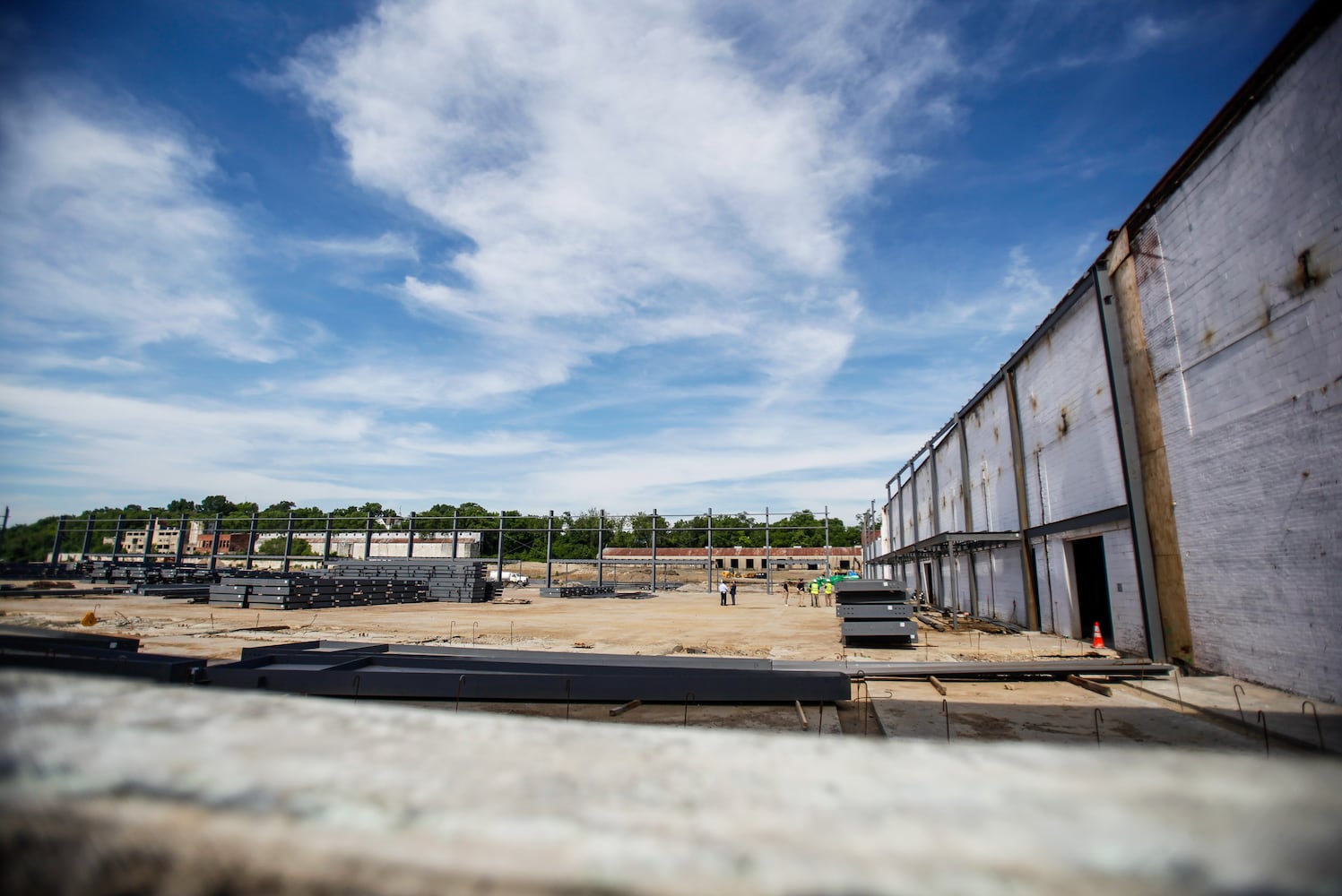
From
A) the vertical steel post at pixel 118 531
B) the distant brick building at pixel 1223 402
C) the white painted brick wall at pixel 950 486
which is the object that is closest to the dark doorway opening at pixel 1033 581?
the distant brick building at pixel 1223 402

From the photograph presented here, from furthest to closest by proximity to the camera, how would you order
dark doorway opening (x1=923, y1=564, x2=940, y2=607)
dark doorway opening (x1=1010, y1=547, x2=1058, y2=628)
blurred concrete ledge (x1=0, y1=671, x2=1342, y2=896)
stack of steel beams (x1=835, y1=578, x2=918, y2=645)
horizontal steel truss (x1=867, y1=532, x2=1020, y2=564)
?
dark doorway opening (x1=923, y1=564, x2=940, y2=607), horizontal steel truss (x1=867, y1=532, x2=1020, y2=564), dark doorway opening (x1=1010, y1=547, x2=1058, y2=628), stack of steel beams (x1=835, y1=578, x2=918, y2=645), blurred concrete ledge (x1=0, y1=671, x2=1342, y2=896)

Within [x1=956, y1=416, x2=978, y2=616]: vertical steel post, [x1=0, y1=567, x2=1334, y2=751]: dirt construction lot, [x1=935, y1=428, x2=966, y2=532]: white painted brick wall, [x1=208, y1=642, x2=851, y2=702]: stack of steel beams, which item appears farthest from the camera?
[x1=935, y1=428, x2=966, y2=532]: white painted brick wall

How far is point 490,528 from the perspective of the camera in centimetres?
5984

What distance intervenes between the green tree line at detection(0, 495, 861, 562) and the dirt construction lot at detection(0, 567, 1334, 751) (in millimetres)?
17206

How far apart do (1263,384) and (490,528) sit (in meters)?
58.3

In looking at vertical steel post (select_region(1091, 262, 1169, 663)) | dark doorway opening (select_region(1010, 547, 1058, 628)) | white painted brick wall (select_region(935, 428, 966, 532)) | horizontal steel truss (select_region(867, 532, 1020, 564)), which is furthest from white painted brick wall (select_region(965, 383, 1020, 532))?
vertical steel post (select_region(1091, 262, 1169, 663))

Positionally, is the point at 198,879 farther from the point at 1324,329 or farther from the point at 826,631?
the point at 826,631

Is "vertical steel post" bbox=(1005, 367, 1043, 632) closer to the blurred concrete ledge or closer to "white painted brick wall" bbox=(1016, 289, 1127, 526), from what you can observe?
"white painted brick wall" bbox=(1016, 289, 1127, 526)

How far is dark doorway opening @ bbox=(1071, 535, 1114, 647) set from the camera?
1452 centimetres

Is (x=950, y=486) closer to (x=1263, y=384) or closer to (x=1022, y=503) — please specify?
(x=1022, y=503)

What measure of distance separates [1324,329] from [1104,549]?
652 centimetres

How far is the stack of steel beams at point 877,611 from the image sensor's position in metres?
13.7

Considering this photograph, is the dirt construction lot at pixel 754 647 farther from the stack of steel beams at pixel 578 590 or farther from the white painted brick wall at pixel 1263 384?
the stack of steel beams at pixel 578 590

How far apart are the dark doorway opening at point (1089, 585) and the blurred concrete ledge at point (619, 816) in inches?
661
